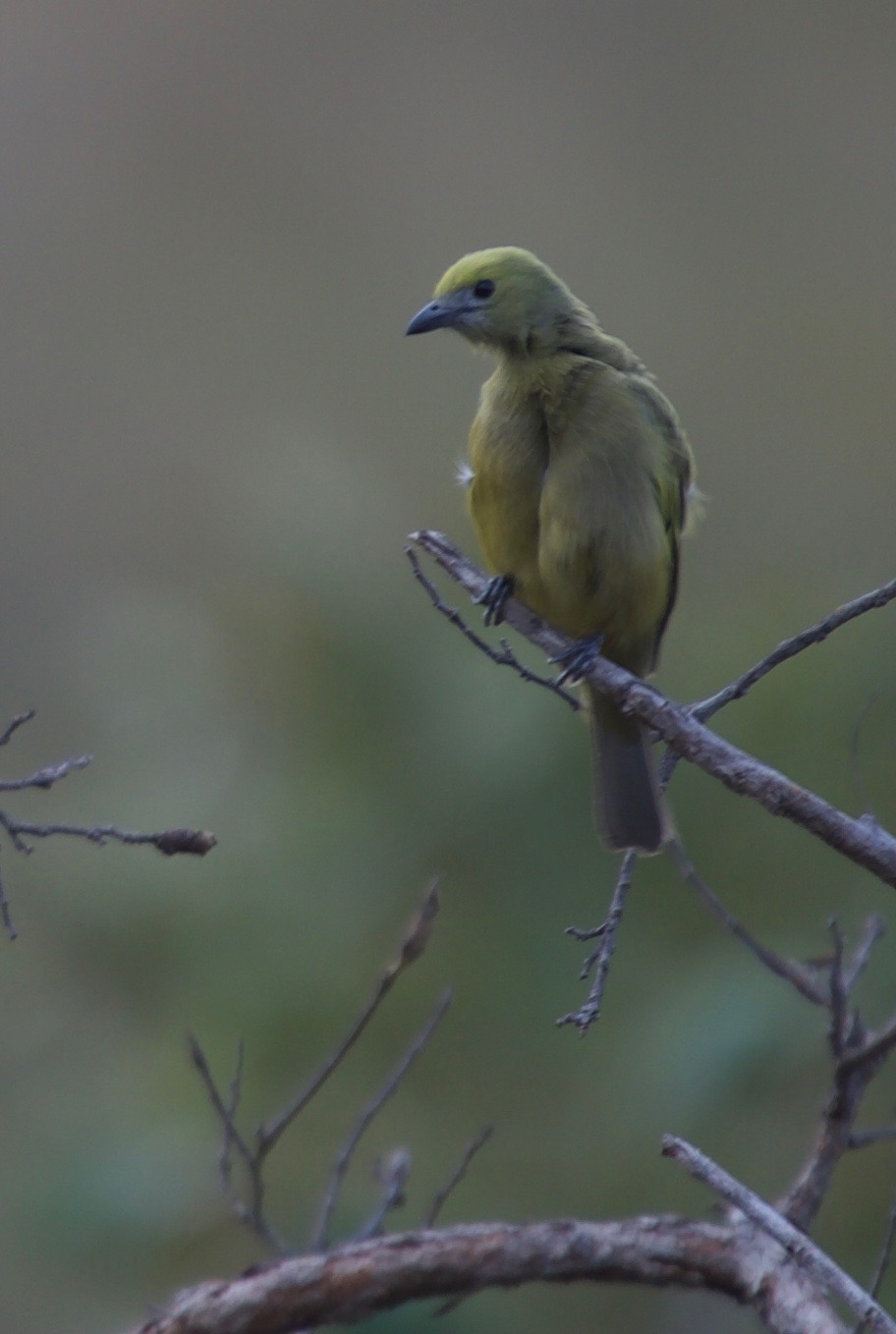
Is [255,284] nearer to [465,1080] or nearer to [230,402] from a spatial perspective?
[230,402]

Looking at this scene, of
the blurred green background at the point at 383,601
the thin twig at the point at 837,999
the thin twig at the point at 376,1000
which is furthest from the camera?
the blurred green background at the point at 383,601

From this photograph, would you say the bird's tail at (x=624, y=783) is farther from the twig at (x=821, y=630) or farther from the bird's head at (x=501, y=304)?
the twig at (x=821, y=630)

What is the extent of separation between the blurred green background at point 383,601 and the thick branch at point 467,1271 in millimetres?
1184

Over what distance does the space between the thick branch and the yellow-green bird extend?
1.16 meters

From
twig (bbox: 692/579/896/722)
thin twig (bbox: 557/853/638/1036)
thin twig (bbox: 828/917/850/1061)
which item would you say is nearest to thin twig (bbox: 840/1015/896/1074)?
thin twig (bbox: 828/917/850/1061)

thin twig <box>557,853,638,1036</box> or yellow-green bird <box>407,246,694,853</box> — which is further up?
yellow-green bird <box>407,246,694,853</box>

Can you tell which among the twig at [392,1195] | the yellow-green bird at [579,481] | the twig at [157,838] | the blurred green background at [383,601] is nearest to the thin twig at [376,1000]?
the twig at [392,1195]

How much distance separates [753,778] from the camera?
2.10 metres

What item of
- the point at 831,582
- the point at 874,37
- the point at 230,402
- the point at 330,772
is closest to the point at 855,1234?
the point at 330,772

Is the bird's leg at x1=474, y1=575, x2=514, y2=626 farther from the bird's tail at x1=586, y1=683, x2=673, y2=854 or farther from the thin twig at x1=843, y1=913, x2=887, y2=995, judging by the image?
the thin twig at x1=843, y1=913, x2=887, y2=995

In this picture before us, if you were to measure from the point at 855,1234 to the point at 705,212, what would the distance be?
630 centimetres

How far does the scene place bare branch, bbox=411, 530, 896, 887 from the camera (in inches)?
79.0

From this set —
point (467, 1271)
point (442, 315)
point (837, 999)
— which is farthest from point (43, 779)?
point (442, 315)

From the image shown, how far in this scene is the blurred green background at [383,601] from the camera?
4.06 metres
